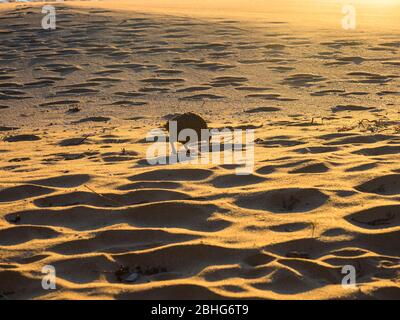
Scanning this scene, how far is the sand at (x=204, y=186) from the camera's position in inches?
127

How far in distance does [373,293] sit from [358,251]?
1.47 ft

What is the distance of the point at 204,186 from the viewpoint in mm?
4508

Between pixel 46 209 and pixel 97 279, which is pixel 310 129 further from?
pixel 97 279

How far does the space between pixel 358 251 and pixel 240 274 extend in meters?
0.62

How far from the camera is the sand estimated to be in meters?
3.22

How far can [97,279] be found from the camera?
3221 mm

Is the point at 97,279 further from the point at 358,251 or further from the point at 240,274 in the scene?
the point at 358,251

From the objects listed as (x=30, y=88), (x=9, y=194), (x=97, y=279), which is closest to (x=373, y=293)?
(x=97, y=279)

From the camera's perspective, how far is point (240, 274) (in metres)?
3.21

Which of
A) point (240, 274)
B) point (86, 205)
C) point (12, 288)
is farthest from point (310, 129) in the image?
point (12, 288)

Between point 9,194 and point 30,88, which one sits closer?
point 9,194
